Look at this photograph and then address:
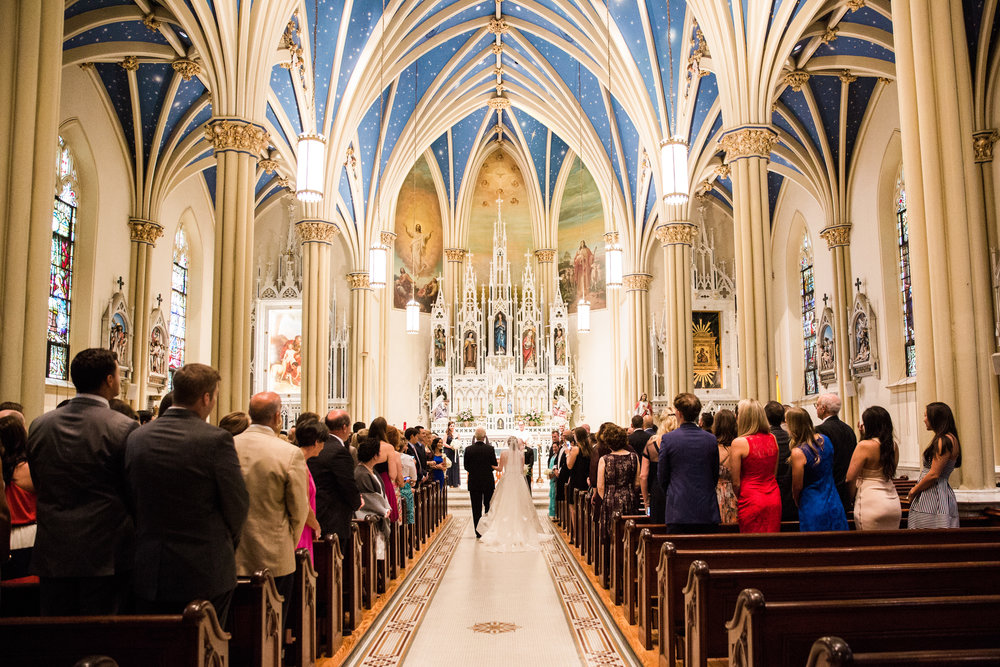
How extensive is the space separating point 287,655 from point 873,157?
1777 cm

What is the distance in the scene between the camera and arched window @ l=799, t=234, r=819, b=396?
22.5 metres

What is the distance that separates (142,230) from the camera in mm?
19172

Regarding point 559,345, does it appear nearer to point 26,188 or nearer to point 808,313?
point 808,313

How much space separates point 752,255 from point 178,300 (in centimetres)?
1669

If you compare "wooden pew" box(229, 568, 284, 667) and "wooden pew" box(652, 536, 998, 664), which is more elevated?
"wooden pew" box(652, 536, 998, 664)

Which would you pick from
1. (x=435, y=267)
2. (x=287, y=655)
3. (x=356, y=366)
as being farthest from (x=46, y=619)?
(x=435, y=267)

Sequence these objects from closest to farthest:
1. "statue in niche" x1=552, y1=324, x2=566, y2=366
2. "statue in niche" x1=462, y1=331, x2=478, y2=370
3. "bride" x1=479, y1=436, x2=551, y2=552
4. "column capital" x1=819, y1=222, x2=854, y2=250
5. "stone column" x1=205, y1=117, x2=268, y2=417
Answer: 1. "bride" x1=479, y1=436, x2=551, y2=552
2. "stone column" x1=205, y1=117, x2=268, y2=417
3. "column capital" x1=819, y1=222, x2=854, y2=250
4. "statue in niche" x1=552, y1=324, x2=566, y2=366
5. "statue in niche" x1=462, y1=331, x2=478, y2=370

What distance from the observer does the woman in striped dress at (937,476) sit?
17.8 feet

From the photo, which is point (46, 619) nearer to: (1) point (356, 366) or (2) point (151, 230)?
(2) point (151, 230)

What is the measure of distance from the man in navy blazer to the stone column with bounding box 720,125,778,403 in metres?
6.92

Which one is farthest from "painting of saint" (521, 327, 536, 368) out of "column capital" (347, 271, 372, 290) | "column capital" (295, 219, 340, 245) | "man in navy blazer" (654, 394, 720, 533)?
"man in navy blazer" (654, 394, 720, 533)

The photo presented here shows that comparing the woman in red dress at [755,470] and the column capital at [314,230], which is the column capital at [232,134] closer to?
the column capital at [314,230]

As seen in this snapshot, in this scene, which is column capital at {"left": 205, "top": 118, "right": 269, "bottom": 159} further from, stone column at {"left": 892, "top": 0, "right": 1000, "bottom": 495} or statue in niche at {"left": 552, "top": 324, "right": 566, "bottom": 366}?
statue in niche at {"left": 552, "top": 324, "right": 566, "bottom": 366}

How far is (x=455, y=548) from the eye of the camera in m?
11.2
